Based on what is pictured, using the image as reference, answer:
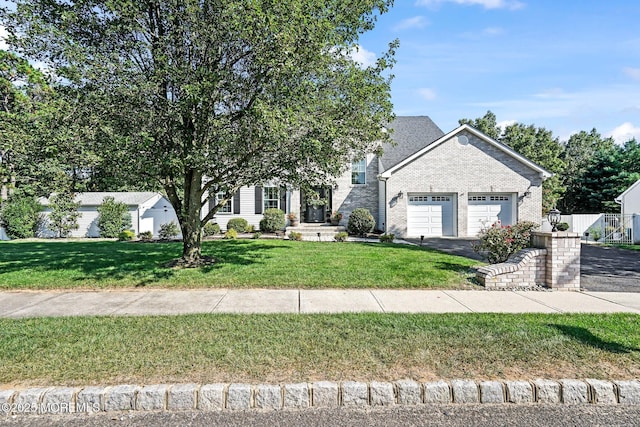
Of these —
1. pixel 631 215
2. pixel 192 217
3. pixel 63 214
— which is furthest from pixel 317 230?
pixel 631 215

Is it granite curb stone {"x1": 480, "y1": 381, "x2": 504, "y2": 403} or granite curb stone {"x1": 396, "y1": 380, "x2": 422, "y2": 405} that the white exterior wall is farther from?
granite curb stone {"x1": 396, "y1": 380, "x2": 422, "y2": 405}

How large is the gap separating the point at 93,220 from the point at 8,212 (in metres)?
4.20

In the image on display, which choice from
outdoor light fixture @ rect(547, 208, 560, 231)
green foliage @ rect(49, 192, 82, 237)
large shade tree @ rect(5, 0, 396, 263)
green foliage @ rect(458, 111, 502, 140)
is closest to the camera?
large shade tree @ rect(5, 0, 396, 263)

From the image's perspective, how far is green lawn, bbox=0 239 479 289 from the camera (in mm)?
7531

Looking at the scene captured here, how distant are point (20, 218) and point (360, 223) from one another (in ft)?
63.0

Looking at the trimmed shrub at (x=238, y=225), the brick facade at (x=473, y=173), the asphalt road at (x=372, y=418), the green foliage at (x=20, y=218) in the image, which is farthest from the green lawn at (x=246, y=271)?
the green foliage at (x=20, y=218)

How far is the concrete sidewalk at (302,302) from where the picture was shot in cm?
574

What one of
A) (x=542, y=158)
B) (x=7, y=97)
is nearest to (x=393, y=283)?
(x=542, y=158)

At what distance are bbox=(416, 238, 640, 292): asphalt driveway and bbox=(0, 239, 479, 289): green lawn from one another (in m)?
2.59

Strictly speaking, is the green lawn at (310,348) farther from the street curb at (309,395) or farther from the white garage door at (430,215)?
the white garage door at (430,215)

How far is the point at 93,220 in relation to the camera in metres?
20.9

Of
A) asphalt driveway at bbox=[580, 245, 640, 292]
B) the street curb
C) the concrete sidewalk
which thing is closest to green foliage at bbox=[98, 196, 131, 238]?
the concrete sidewalk

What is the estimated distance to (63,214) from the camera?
20250mm

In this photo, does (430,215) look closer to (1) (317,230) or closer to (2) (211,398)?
(1) (317,230)
